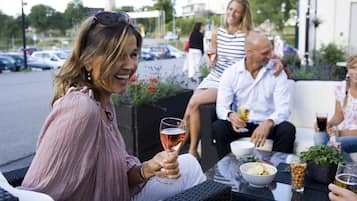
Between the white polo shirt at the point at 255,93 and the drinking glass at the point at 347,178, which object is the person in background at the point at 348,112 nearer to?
the white polo shirt at the point at 255,93

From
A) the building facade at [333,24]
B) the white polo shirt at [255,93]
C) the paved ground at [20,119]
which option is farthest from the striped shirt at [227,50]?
the building facade at [333,24]

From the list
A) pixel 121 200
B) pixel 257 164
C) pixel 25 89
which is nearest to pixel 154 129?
pixel 257 164

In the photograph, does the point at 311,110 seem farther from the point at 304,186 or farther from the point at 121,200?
the point at 121,200

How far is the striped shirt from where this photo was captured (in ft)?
12.7

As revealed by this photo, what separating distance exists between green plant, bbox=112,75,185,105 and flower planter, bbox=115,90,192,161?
0.07 metres

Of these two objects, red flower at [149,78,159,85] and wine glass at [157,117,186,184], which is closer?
wine glass at [157,117,186,184]

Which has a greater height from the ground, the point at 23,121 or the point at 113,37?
the point at 113,37

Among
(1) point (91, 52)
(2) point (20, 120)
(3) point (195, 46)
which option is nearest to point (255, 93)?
(1) point (91, 52)

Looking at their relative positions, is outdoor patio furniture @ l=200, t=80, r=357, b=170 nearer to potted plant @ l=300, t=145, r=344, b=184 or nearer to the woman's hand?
potted plant @ l=300, t=145, r=344, b=184

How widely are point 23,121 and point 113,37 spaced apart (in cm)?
579

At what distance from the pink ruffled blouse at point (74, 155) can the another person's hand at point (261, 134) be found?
178 centimetres

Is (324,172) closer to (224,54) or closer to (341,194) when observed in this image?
(341,194)

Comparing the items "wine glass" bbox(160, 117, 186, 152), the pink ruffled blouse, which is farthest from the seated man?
the pink ruffled blouse

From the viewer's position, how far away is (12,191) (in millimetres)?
1071
